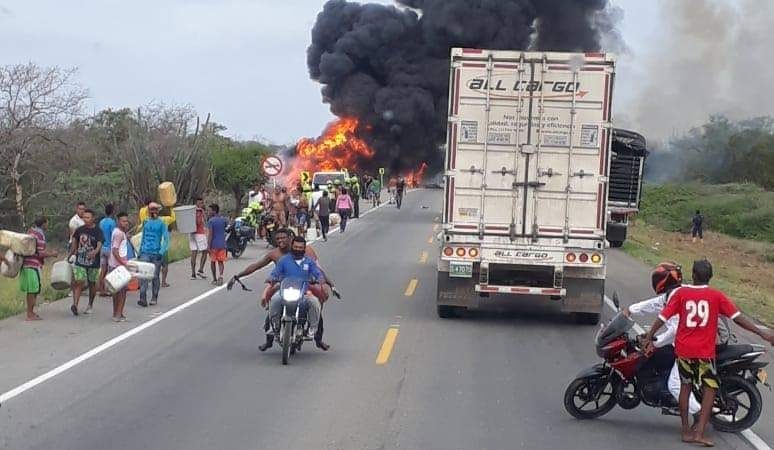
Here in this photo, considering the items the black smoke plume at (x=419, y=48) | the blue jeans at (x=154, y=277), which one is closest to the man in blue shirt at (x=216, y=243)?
the blue jeans at (x=154, y=277)

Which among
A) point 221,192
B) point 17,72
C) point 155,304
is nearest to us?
point 155,304

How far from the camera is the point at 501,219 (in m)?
14.0

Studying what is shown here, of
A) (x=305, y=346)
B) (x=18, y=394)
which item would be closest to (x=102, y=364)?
(x=18, y=394)

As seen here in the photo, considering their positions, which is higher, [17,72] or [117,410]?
[17,72]

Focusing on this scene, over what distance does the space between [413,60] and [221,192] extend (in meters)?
11.2

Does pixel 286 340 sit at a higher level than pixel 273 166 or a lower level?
lower

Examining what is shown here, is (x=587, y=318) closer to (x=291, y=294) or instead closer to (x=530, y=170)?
(x=530, y=170)

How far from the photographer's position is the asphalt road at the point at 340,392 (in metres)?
7.70

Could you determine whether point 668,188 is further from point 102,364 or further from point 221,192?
point 102,364

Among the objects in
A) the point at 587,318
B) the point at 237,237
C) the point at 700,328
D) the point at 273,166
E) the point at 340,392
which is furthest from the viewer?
the point at 273,166

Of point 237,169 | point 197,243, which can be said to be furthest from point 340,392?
point 237,169

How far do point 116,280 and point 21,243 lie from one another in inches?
51.8

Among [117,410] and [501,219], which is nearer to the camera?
[117,410]

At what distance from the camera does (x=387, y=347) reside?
12.1 meters
